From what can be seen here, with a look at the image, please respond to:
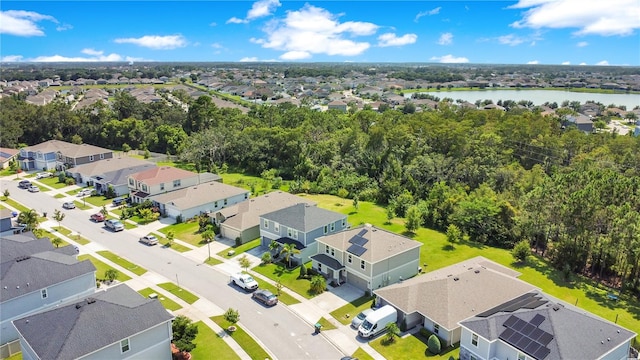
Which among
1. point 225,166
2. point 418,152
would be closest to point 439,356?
point 418,152

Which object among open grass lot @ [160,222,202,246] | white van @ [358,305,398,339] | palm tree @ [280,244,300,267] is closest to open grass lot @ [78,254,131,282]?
open grass lot @ [160,222,202,246]

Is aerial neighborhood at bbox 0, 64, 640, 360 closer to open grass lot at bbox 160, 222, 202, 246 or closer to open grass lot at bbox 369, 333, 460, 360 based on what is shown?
open grass lot at bbox 369, 333, 460, 360

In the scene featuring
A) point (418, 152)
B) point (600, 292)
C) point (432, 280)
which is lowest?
point (600, 292)

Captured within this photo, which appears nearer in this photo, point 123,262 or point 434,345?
point 434,345

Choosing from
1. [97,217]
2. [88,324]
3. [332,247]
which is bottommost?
[97,217]

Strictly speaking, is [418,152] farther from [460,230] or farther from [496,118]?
[496,118]

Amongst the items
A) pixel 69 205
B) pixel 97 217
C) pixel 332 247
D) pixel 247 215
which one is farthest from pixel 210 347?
pixel 69 205

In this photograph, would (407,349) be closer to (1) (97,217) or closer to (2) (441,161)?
(2) (441,161)
